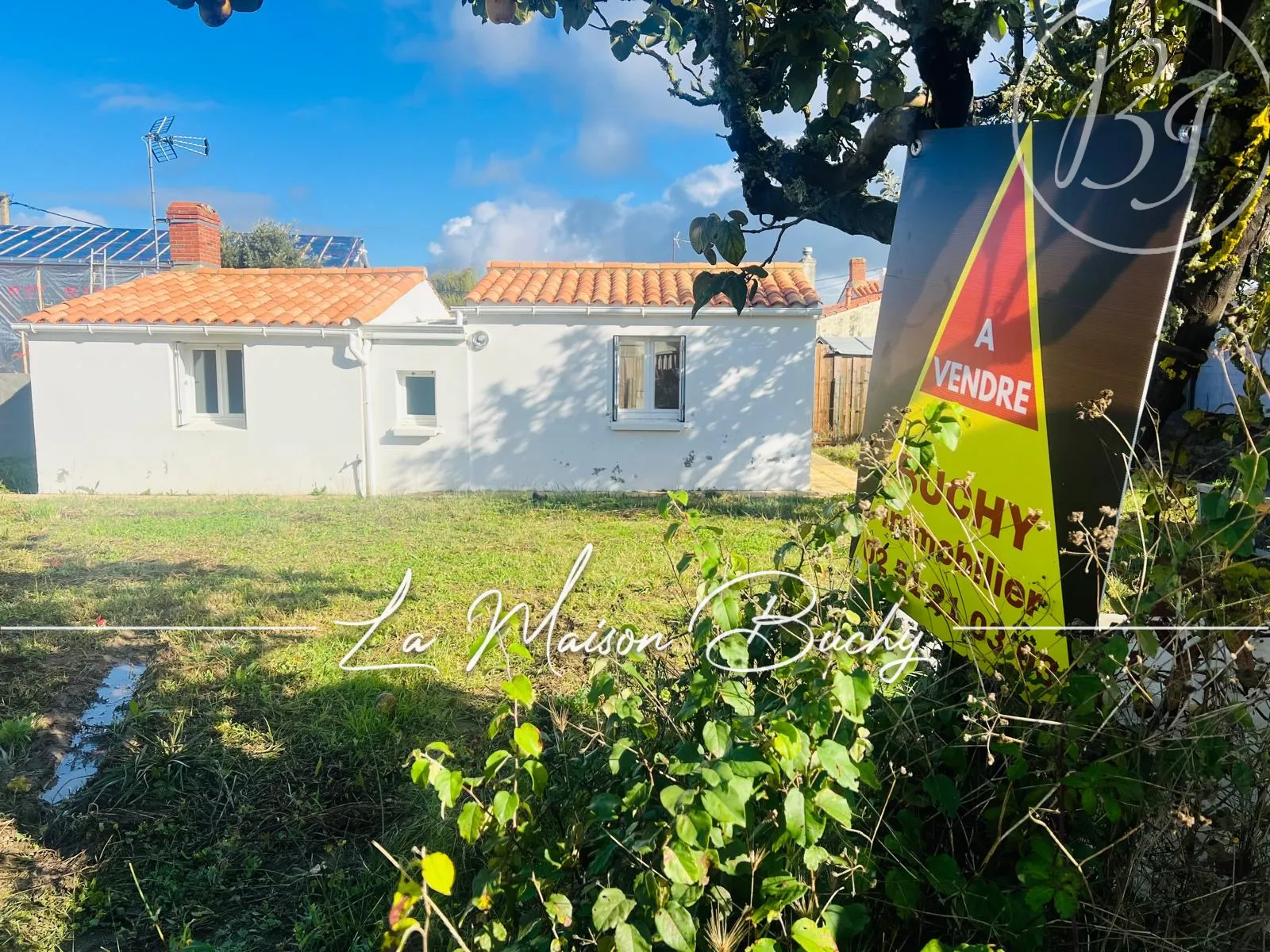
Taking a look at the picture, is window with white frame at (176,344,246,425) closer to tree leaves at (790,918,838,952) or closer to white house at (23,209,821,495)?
white house at (23,209,821,495)

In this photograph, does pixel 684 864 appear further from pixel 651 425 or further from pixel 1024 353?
pixel 651 425

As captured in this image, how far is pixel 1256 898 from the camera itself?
4.42 ft

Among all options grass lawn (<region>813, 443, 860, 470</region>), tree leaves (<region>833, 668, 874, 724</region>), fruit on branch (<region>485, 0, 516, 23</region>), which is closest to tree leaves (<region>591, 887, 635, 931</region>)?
tree leaves (<region>833, 668, 874, 724</region>)

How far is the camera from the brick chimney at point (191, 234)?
35.8ft

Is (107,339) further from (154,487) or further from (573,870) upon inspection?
(573,870)

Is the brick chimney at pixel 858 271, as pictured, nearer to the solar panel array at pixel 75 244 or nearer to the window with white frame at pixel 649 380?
the window with white frame at pixel 649 380

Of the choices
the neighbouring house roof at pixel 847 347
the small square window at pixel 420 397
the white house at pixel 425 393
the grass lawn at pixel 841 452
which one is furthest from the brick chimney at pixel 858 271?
the small square window at pixel 420 397

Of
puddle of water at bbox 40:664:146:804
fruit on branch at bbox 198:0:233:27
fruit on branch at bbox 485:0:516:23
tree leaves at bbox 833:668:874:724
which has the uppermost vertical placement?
fruit on branch at bbox 485:0:516:23

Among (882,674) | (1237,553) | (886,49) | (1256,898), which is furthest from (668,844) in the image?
(886,49)

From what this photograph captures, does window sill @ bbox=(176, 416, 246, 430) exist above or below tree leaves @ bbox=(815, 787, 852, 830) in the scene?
above

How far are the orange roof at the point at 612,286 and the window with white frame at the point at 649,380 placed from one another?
58 cm

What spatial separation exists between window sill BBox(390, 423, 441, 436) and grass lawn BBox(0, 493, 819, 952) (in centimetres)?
206

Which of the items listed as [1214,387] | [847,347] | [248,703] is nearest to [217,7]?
[1214,387]

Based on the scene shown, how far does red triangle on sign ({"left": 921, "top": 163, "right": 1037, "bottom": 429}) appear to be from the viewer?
1433mm
